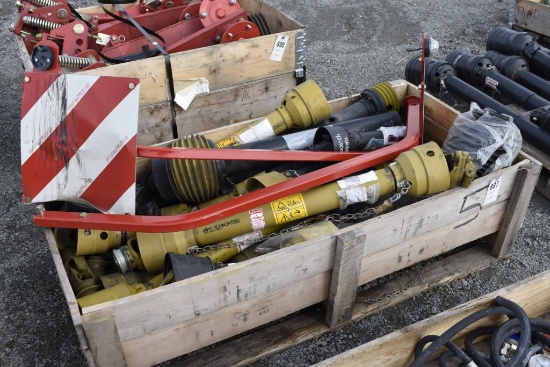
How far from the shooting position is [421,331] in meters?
1.83

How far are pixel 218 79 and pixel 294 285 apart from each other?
1.67 m

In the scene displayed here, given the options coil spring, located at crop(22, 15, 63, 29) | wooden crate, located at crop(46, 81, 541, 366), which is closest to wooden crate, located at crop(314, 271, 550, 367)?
wooden crate, located at crop(46, 81, 541, 366)

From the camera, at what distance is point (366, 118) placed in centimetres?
283

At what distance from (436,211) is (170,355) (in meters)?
1.32

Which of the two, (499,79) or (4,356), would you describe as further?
(499,79)

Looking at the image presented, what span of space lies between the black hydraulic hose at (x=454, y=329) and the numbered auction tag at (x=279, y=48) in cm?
219

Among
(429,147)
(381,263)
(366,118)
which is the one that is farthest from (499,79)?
(381,263)

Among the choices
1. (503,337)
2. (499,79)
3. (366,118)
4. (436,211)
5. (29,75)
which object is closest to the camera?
(503,337)

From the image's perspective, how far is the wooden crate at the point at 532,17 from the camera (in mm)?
4851

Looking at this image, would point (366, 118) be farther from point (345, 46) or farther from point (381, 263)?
point (345, 46)

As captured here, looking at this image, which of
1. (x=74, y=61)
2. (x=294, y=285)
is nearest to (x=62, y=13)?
(x=74, y=61)

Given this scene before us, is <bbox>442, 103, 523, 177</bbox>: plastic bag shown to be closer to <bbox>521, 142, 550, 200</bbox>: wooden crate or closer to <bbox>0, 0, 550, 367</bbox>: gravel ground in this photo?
<bbox>0, 0, 550, 367</bbox>: gravel ground

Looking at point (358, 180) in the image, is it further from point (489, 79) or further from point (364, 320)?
point (489, 79)

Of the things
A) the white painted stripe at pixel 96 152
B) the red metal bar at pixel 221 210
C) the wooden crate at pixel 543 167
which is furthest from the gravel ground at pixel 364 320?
the white painted stripe at pixel 96 152
